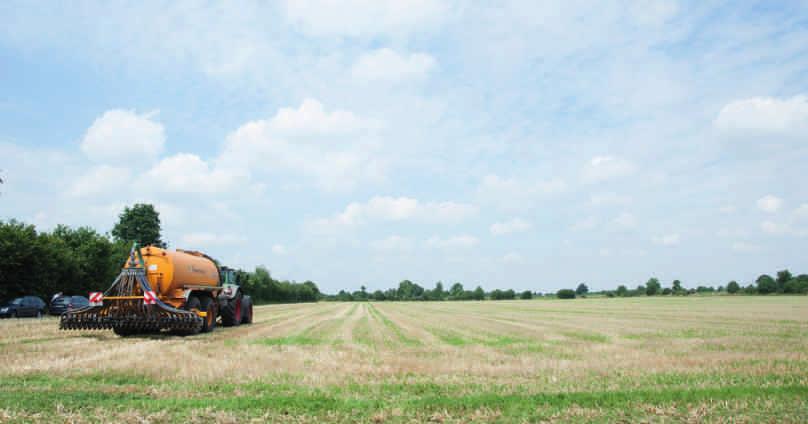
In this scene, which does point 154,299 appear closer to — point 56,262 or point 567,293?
point 56,262

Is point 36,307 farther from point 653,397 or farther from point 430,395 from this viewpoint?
point 653,397

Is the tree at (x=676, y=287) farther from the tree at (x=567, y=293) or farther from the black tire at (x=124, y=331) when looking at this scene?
the black tire at (x=124, y=331)

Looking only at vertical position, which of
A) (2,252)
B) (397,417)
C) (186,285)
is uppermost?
(2,252)

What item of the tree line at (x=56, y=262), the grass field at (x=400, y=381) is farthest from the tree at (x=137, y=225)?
the grass field at (x=400, y=381)

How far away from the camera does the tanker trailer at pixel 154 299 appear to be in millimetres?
17859

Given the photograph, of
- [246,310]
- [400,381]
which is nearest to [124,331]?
[246,310]

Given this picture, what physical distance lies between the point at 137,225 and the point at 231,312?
203 ft

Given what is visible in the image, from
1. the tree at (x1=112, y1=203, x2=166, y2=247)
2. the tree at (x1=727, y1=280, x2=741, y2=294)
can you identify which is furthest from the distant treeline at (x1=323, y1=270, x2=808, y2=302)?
the tree at (x1=112, y1=203, x2=166, y2=247)

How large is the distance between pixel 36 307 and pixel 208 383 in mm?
32786

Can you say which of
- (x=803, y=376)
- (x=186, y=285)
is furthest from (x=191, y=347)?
(x=803, y=376)

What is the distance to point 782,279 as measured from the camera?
12200 centimetres

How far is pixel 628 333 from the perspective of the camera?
70.0ft

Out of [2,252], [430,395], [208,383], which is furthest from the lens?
[2,252]

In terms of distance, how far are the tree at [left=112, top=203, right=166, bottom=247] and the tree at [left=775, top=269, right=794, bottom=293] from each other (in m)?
120
